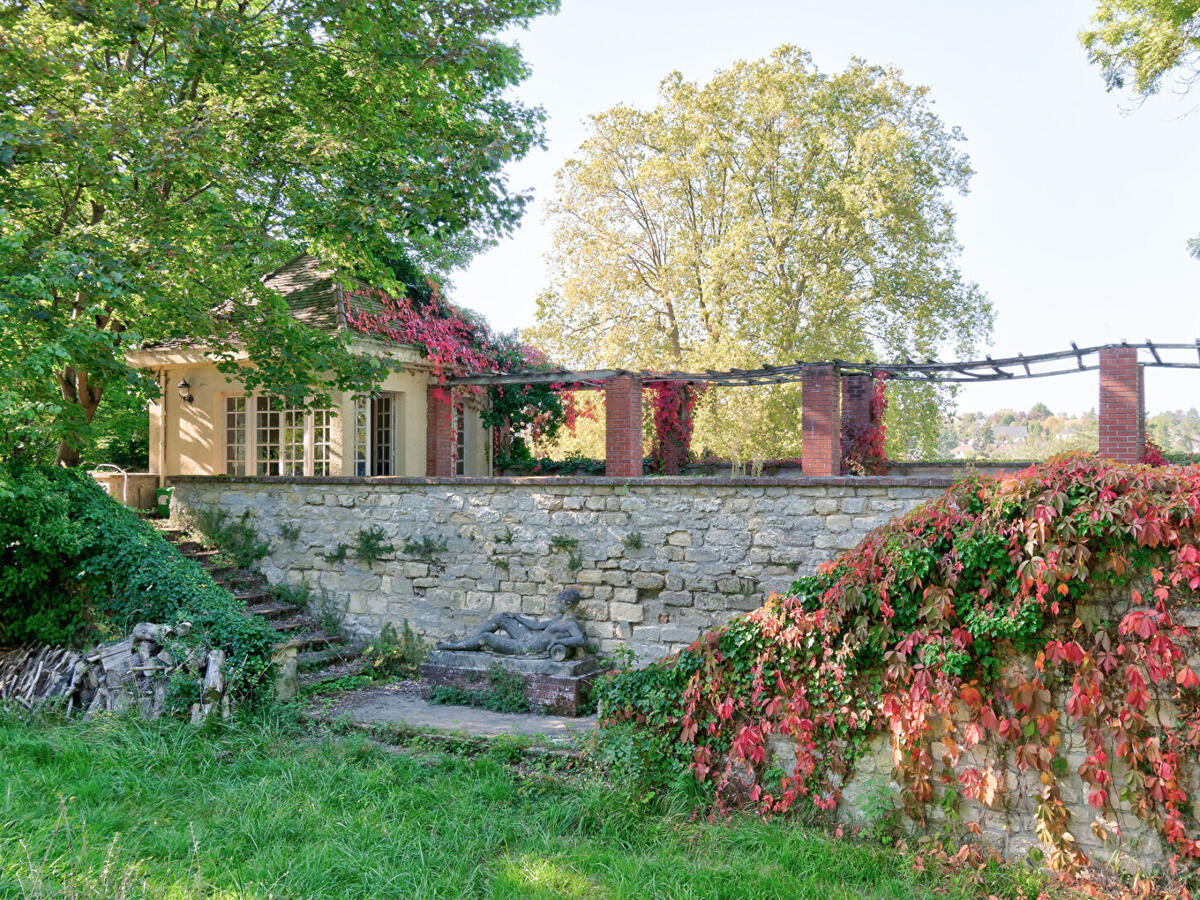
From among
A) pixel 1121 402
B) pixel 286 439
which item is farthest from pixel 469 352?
pixel 1121 402

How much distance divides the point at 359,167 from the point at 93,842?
7.39 metres

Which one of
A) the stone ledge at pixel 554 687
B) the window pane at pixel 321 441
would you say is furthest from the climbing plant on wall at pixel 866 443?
the window pane at pixel 321 441

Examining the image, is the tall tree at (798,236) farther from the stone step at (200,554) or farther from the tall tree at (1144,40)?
the stone step at (200,554)

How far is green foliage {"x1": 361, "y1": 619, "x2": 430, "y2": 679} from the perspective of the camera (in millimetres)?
9570

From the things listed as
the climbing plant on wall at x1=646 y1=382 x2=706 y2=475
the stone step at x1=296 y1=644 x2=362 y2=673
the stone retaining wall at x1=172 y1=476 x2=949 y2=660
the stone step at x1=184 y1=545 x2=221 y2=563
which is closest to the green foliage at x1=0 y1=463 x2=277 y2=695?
the stone step at x1=296 y1=644 x2=362 y2=673

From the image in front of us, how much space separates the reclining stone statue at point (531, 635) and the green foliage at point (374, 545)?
1838 millimetres

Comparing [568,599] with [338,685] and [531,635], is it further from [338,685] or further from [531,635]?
[338,685]

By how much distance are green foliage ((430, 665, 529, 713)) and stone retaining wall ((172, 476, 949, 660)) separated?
44.0 inches

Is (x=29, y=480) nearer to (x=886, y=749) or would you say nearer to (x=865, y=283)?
(x=886, y=749)

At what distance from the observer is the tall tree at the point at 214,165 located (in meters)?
7.57

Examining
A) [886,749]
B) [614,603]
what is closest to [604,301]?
[614,603]

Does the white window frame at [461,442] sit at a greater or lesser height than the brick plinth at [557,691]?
greater

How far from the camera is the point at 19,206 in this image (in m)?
8.06

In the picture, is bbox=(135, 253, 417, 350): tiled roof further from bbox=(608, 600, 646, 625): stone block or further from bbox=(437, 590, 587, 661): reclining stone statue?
bbox=(608, 600, 646, 625): stone block
